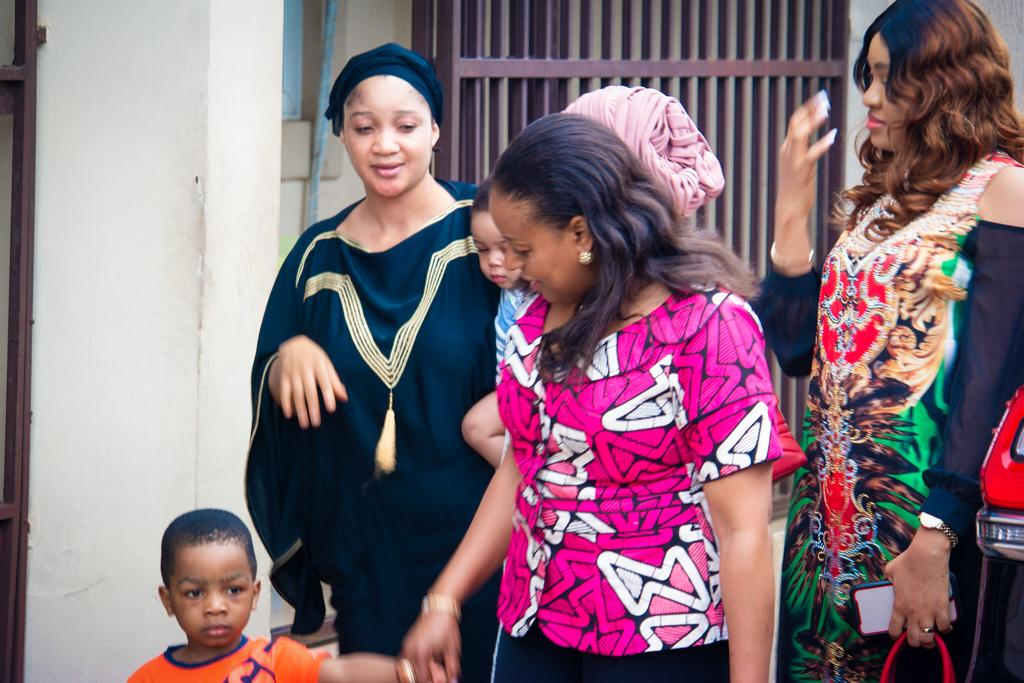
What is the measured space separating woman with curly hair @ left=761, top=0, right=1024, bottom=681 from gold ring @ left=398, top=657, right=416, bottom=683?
893mm

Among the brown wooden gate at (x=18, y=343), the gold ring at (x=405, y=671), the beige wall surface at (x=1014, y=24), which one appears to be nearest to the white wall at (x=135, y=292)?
the brown wooden gate at (x=18, y=343)

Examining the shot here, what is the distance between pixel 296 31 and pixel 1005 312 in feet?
12.0

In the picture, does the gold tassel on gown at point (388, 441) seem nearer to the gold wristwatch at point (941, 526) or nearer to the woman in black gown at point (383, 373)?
the woman in black gown at point (383, 373)

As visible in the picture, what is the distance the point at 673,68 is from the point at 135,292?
2.13m

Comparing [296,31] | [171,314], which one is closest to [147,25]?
[171,314]

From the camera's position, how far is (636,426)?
7.56 ft

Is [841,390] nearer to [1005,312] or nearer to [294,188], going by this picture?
[1005,312]

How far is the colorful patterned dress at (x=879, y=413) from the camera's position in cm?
275

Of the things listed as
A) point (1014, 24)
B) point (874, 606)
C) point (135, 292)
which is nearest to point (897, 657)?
point (874, 606)

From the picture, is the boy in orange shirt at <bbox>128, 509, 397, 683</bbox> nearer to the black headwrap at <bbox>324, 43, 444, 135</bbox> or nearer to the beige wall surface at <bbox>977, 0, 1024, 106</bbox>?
the black headwrap at <bbox>324, 43, 444, 135</bbox>

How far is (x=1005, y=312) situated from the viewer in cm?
267

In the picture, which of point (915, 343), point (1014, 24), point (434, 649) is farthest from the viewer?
point (1014, 24)

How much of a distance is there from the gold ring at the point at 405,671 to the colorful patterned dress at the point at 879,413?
89 centimetres

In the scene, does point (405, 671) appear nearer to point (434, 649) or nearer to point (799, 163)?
point (434, 649)
